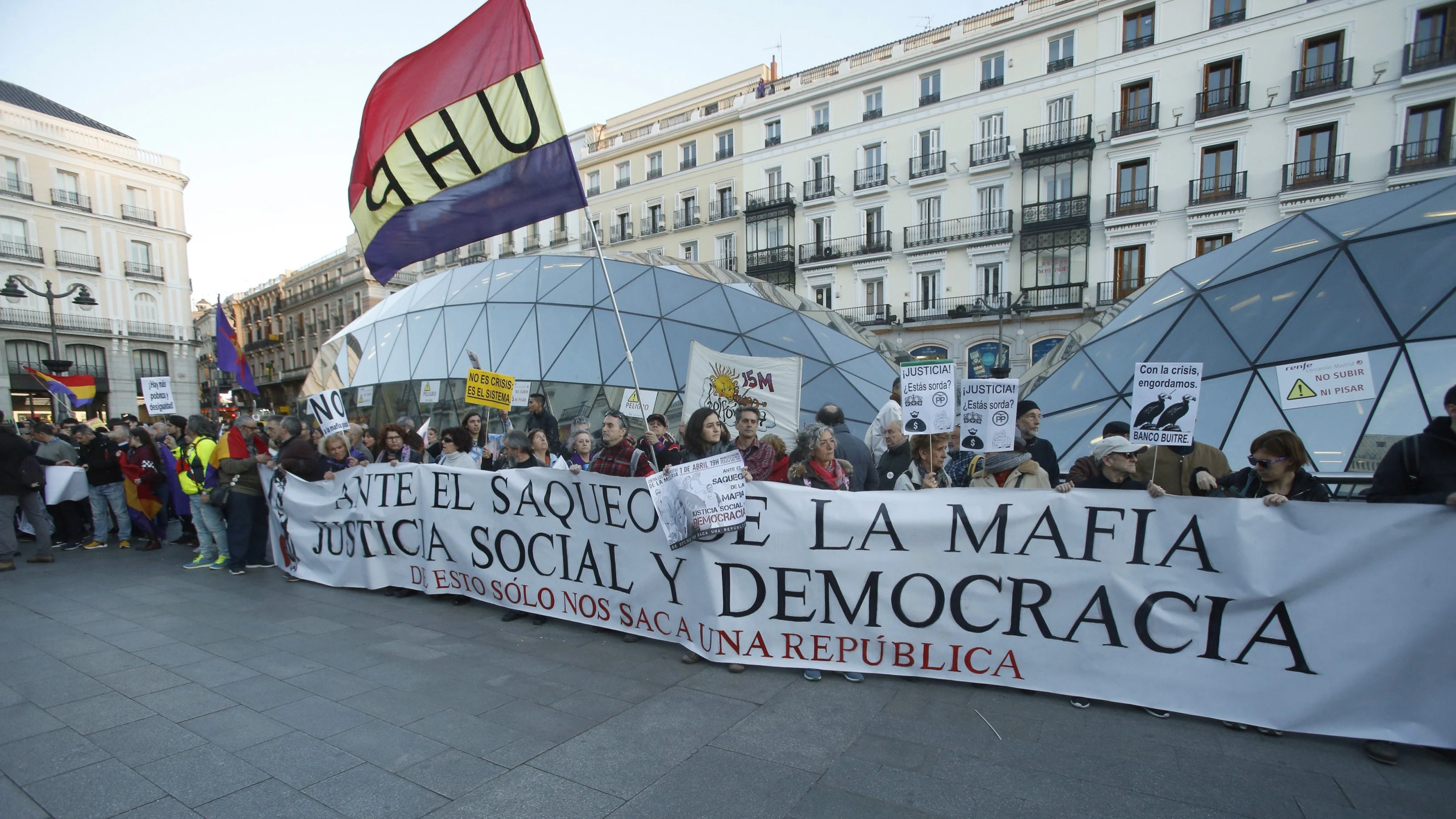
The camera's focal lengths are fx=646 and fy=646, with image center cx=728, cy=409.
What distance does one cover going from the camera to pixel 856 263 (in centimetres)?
3378

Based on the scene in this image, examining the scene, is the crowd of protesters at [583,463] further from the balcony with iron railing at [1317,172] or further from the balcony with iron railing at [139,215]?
the balcony with iron railing at [139,215]

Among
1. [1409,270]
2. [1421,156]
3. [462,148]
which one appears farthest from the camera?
[1421,156]

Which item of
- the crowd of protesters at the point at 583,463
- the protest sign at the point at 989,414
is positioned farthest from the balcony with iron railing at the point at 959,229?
the protest sign at the point at 989,414

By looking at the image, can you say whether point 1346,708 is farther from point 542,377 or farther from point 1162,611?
point 542,377

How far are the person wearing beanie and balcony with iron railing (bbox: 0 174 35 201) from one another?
58041 millimetres

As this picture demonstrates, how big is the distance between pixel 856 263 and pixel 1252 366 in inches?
1072

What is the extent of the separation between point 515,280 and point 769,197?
81.7 feet

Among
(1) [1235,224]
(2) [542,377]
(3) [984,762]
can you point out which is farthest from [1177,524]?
(1) [1235,224]

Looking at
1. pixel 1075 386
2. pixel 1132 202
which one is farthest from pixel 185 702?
pixel 1132 202

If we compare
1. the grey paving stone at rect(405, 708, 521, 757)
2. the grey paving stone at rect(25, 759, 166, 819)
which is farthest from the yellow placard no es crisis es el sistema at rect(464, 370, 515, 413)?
the grey paving stone at rect(25, 759, 166, 819)

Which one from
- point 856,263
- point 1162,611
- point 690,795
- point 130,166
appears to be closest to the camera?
point 690,795

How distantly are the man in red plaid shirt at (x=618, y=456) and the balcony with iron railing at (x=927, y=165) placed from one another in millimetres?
30532

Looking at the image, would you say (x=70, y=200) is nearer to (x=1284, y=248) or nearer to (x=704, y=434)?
(x=704, y=434)

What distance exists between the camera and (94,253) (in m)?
43.2
